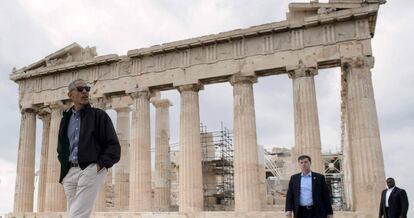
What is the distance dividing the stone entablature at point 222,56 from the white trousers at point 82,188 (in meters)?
20.3

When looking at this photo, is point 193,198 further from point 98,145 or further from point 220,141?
point 98,145

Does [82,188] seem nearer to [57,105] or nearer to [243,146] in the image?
[243,146]

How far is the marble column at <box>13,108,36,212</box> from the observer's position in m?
31.2

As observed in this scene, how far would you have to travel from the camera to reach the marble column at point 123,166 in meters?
32.2

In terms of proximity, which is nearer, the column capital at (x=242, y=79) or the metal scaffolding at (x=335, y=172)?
the column capital at (x=242, y=79)

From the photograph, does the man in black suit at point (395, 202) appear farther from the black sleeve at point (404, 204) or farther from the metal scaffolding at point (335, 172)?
the metal scaffolding at point (335, 172)

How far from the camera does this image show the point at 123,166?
33.2m

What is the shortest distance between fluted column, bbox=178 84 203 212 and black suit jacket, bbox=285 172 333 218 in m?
17.4

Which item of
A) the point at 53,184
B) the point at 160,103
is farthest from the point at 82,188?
the point at 160,103

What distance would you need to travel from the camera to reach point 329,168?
1784 inches

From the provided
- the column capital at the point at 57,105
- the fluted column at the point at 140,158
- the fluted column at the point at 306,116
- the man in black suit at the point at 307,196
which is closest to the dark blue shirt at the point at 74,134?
the man in black suit at the point at 307,196

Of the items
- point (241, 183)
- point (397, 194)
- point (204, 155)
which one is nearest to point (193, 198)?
point (241, 183)

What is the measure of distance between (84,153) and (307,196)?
169 inches

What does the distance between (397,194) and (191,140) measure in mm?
15291
